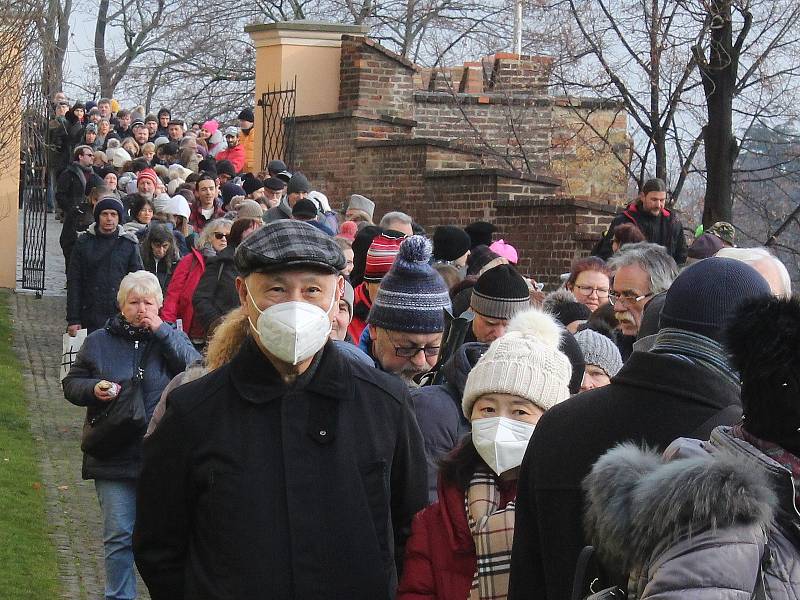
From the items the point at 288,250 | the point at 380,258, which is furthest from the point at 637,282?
the point at 288,250

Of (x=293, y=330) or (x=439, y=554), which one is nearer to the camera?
(x=293, y=330)

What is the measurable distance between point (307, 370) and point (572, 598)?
3.47 feet

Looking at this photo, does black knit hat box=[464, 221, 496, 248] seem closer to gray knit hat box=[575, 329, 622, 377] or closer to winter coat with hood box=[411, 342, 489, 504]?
gray knit hat box=[575, 329, 622, 377]

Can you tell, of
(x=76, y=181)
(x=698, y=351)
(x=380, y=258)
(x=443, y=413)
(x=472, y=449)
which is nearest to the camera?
(x=698, y=351)

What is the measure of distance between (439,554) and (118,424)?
3.79 metres

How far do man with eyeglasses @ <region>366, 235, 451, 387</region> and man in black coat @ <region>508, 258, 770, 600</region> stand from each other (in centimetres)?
186

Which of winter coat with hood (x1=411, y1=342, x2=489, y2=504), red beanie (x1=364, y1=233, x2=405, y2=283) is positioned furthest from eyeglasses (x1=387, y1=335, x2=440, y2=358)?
red beanie (x1=364, y1=233, x2=405, y2=283)

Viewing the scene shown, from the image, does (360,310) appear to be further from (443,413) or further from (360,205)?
(360,205)

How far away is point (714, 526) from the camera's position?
8.61ft

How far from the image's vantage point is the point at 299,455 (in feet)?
12.6

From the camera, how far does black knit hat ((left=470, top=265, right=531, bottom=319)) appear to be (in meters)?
6.02

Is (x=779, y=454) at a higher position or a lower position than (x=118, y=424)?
higher

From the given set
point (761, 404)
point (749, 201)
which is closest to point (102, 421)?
point (761, 404)

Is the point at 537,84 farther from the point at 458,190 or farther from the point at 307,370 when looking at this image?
the point at 307,370
